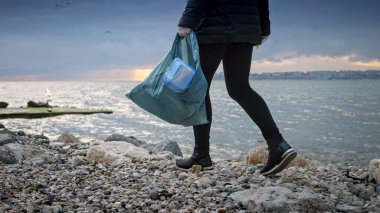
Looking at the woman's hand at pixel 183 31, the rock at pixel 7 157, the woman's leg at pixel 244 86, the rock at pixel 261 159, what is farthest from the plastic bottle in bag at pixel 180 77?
the rock at pixel 7 157

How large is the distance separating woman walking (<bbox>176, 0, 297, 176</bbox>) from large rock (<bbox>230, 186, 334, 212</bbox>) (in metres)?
0.81

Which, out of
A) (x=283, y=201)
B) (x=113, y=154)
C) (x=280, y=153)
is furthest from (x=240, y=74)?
(x=113, y=154)

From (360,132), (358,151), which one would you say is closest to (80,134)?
(358,151)

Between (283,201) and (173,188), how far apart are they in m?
1.29

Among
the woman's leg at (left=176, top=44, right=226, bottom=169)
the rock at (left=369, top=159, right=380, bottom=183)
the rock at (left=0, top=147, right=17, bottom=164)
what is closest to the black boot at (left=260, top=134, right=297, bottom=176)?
the woman's leg at (left=176, top=44, right=226, bottom=169)

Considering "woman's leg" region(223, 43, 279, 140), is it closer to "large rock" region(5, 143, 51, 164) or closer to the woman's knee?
the woman's knee

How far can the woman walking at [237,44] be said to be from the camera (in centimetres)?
457

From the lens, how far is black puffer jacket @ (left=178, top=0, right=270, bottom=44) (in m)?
4.55

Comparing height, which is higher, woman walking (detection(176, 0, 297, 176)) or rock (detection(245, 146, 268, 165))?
woman walking (detection(176, 0, 297, 176))

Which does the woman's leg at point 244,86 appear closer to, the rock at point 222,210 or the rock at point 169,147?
the rock at point 222,210

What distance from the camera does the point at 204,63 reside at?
481 cm

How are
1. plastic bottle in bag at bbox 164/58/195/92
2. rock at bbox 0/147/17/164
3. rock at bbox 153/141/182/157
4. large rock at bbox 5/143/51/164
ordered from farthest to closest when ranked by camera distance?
1. rock at bbox 153/141/182/157
2. large rock at bbox 5/143/51/164
3. rock at bbox 0/147/17/164
4. plastic bottle in bag at bbox 164/58/195/92

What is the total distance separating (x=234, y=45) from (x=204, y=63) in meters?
0.38

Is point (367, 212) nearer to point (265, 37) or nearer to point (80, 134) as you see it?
point (265, 37)
